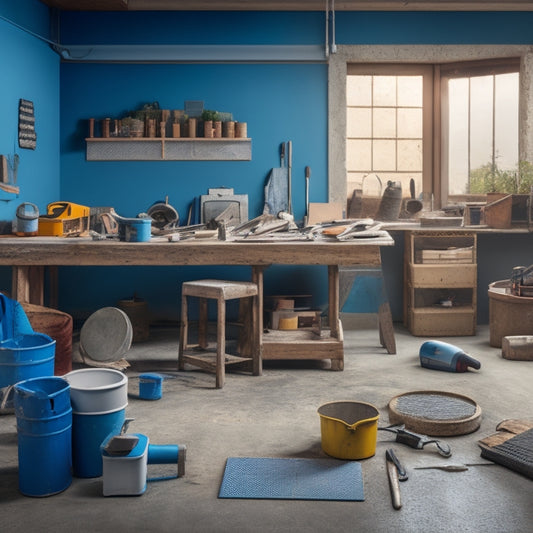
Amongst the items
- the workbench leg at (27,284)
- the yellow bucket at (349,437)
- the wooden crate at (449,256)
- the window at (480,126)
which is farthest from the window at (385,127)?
the yellow bucket at (349,437)

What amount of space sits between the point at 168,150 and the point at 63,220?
59.3 inches

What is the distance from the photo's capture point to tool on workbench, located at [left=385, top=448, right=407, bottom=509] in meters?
2.72

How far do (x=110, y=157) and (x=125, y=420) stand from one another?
13.2 feet

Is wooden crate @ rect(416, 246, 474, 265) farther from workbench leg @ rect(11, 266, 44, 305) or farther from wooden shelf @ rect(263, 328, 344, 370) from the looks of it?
workbench leg @ rect(11, 266, 44, 305)

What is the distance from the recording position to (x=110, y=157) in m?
6.55

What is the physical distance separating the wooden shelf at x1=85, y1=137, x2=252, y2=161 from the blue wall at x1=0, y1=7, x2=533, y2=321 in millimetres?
72

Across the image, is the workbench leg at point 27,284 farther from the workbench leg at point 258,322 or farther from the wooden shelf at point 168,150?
the wooden shelf at point 168,150

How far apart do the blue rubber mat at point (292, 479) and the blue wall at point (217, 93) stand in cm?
362

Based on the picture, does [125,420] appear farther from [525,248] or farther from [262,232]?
[525,248]

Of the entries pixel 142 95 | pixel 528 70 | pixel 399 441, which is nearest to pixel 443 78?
pixel 528 70

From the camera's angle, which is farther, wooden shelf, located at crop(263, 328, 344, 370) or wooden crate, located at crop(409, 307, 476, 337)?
wooden crate, located at crop(409, 307, 476, 337)

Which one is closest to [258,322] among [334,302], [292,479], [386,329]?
[334,302]

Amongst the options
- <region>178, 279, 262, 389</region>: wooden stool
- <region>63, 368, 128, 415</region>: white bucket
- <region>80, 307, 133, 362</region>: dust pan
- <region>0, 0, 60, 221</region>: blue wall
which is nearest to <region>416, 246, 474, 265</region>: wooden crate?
<region>178, 279, 262, 389</region>: wooden stool

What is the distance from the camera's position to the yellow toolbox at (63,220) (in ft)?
17.5
